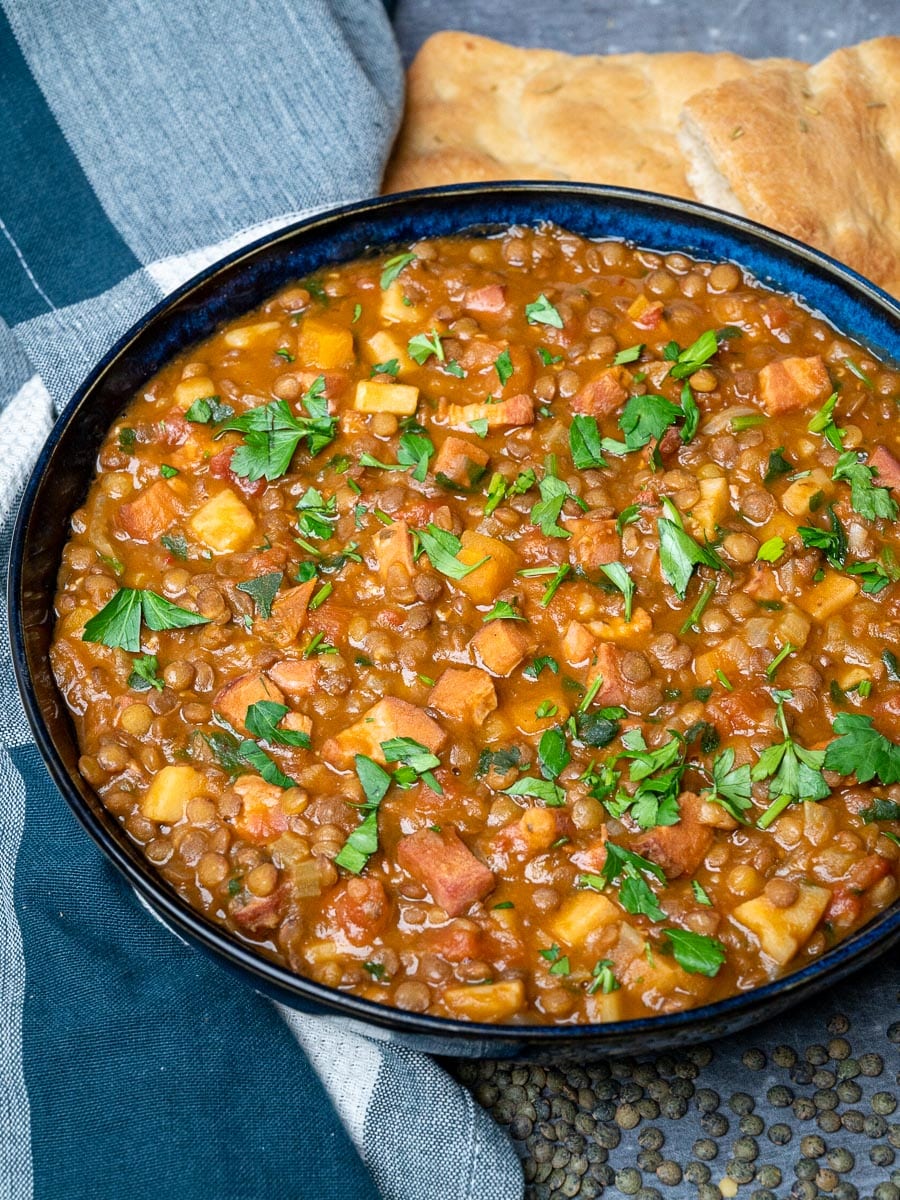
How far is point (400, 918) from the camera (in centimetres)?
437

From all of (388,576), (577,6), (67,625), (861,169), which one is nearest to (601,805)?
(388,576)

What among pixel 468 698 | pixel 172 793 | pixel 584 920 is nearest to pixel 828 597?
pixel 468 698

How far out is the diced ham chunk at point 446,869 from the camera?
4316mm

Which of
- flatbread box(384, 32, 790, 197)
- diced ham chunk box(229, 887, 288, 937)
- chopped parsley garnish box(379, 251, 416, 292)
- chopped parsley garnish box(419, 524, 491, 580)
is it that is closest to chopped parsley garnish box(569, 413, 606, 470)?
chopped parsley garnish box(419, 524, 491, 580)

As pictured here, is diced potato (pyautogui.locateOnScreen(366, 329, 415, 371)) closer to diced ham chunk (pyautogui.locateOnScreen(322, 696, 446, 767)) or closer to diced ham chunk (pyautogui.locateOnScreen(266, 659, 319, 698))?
diced ham chunk (pyautogui.locateOnScreen(266, 659, 319, 698))

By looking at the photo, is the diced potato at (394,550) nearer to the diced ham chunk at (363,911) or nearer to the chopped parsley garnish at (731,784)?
the diced ham chunk at (363,911)

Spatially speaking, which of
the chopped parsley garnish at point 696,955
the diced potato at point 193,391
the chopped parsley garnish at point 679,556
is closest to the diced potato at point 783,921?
the chopped parsley garnish at point 696,955

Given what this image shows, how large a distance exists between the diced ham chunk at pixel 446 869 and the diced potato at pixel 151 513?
159 centimetres

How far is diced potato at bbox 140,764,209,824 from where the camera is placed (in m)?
4.55

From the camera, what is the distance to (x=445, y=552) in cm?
490

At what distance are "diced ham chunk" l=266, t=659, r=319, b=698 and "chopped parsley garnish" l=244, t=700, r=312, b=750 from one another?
8 cm

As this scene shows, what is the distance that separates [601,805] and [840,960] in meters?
0.89

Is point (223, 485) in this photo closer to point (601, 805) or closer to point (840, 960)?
point (601, 805)

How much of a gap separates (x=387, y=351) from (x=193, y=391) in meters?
0.79
